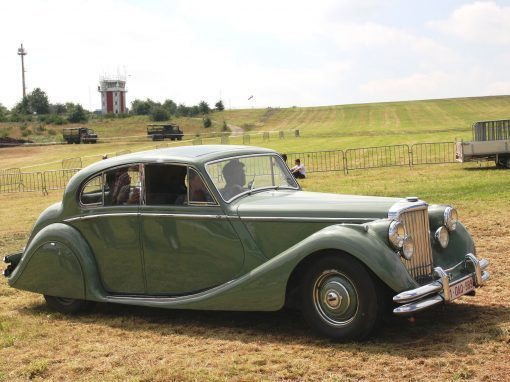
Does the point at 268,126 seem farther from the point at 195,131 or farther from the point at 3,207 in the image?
the point at 3,207

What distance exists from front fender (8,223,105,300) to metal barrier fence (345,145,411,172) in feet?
65.9

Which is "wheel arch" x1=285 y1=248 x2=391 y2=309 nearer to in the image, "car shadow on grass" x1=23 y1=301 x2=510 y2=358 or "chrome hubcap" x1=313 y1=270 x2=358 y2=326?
"chrome hubcap" x1=313 y1=270 x2=358 y2=326

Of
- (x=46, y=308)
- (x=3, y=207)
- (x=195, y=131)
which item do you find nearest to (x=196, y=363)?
(x=46, y=308)

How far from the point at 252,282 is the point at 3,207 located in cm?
1821

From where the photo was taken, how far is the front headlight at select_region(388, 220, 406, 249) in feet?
18.5

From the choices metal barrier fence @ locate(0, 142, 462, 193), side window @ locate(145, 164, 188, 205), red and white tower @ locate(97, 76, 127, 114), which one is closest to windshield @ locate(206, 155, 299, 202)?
side window @ locate(145, 164, 188, 205)

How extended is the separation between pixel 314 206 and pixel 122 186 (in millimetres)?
2192

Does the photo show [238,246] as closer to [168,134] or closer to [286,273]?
[286,273]

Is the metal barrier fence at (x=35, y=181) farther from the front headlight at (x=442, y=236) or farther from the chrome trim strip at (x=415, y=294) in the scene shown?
the chrome trim strip at (x=415, y=294)

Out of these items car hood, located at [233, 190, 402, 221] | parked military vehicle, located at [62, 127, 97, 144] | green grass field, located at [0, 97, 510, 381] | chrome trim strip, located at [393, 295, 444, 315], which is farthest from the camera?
parked military vehicle, located at [62, 127, 97, 144]

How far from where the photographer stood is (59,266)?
7359 mm

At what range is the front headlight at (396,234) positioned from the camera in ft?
18.5

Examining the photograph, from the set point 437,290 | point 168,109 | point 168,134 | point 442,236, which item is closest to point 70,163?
point 168,134

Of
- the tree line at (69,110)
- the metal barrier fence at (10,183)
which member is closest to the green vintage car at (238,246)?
the metal barrier fence at (10,183)
